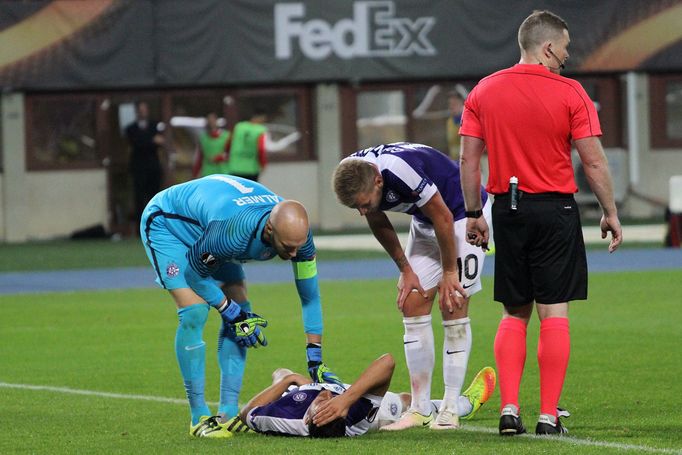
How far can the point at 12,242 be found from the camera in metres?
29.0

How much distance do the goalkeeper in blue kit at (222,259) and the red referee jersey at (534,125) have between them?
3.80ft

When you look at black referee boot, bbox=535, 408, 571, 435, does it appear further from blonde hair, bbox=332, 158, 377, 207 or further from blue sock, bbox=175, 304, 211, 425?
blue sock, bbox=175, 304, 211, 425

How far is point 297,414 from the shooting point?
28.4ft

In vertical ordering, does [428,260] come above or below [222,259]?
below

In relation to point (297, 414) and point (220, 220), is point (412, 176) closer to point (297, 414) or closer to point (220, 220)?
point (220, 220)

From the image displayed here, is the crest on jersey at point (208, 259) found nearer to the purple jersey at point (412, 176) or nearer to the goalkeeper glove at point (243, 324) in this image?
the goalkeeper glove at point (243, 324)

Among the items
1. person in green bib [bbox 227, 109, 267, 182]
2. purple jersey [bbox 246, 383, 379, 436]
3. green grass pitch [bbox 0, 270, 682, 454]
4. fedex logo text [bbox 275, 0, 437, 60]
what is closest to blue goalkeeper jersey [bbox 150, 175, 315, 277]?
purple jersey [bbox 246, 383, 379, 436]

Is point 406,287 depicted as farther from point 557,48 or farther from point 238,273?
point 557,48

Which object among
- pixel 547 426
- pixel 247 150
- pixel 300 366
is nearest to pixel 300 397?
pixel 547 426

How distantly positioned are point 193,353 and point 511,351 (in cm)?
190

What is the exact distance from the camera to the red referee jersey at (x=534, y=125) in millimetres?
8156

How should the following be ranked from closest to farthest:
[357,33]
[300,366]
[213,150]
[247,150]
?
[300,366], [247,150], [213,150], [357,33]

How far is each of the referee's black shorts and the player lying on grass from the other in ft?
2.89

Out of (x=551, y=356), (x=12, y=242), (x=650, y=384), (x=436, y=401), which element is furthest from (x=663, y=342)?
(x=12, y=242)
